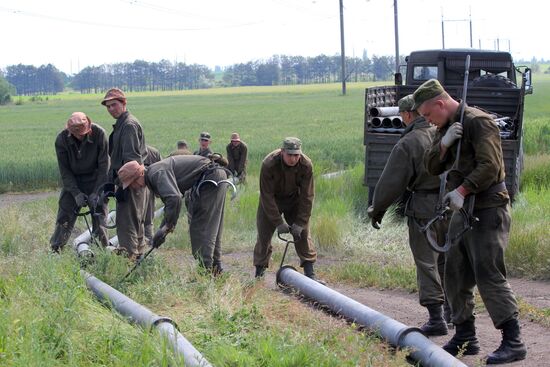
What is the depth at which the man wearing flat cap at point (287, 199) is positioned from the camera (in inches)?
377

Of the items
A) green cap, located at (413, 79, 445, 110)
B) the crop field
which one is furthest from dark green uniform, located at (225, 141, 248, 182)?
green cap, located at (413, 79, 445, 110)

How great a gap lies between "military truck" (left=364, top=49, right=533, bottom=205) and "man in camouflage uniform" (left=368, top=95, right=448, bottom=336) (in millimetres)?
5945

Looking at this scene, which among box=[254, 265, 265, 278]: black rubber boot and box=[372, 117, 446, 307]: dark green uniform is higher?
box=[372, 117, 446, 307]: dark green uniform

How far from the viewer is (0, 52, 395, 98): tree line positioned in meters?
164

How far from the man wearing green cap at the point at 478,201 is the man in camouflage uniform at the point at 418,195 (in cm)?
64

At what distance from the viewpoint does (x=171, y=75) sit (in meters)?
166

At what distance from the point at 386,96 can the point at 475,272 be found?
9790mm

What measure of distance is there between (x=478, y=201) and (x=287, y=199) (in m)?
3.56

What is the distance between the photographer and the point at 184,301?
311 inches

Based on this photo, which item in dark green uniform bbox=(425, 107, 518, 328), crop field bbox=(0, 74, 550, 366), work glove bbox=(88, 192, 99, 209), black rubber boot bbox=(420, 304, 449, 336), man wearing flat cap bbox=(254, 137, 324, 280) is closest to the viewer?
crop field bbox=(0, 74, 550, 366)

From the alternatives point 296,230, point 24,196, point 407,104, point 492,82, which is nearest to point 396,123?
point 492,82

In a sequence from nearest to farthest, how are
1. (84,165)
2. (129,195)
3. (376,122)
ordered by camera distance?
(129,195), (84,165), (376,122)

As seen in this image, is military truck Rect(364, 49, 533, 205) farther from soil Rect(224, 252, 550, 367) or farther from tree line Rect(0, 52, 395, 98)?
tree line Rect(0, 52, 395, 98)

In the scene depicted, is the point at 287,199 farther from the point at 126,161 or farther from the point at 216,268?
the point at 126,161
